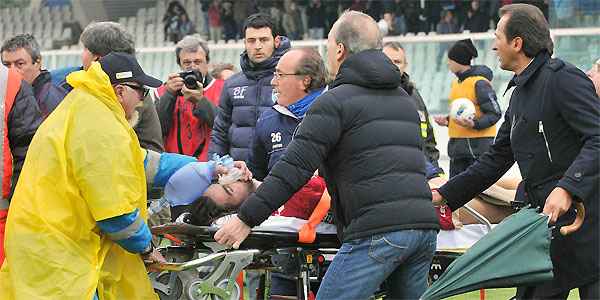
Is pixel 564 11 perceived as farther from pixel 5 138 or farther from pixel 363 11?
pixel 5 138

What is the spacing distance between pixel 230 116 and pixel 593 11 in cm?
1013

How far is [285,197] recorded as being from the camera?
5.47m

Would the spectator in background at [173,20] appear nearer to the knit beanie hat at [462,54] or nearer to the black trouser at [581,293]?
the knit beanie hat at [462,54]

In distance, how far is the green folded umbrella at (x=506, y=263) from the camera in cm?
543

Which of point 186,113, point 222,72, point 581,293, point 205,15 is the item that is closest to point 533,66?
point 581,293

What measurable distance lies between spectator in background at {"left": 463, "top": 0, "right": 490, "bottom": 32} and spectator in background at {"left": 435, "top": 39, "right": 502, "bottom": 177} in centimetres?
694

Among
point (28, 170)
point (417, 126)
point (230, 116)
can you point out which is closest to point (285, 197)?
point (417, 126)

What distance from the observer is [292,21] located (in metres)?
22.8

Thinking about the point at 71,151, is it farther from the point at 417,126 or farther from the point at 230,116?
the point at 230,116

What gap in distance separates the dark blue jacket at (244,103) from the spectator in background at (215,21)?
14.9m

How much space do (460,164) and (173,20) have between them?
12746mm

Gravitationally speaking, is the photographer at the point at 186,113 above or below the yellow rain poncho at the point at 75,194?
below

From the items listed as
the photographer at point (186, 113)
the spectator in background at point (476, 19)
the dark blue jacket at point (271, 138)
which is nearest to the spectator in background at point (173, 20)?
the spectator in background at point (476, 19)

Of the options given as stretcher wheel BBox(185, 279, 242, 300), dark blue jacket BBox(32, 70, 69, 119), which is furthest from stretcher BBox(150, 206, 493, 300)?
dark blue jacket BBox(32, 70, 69, 119)
